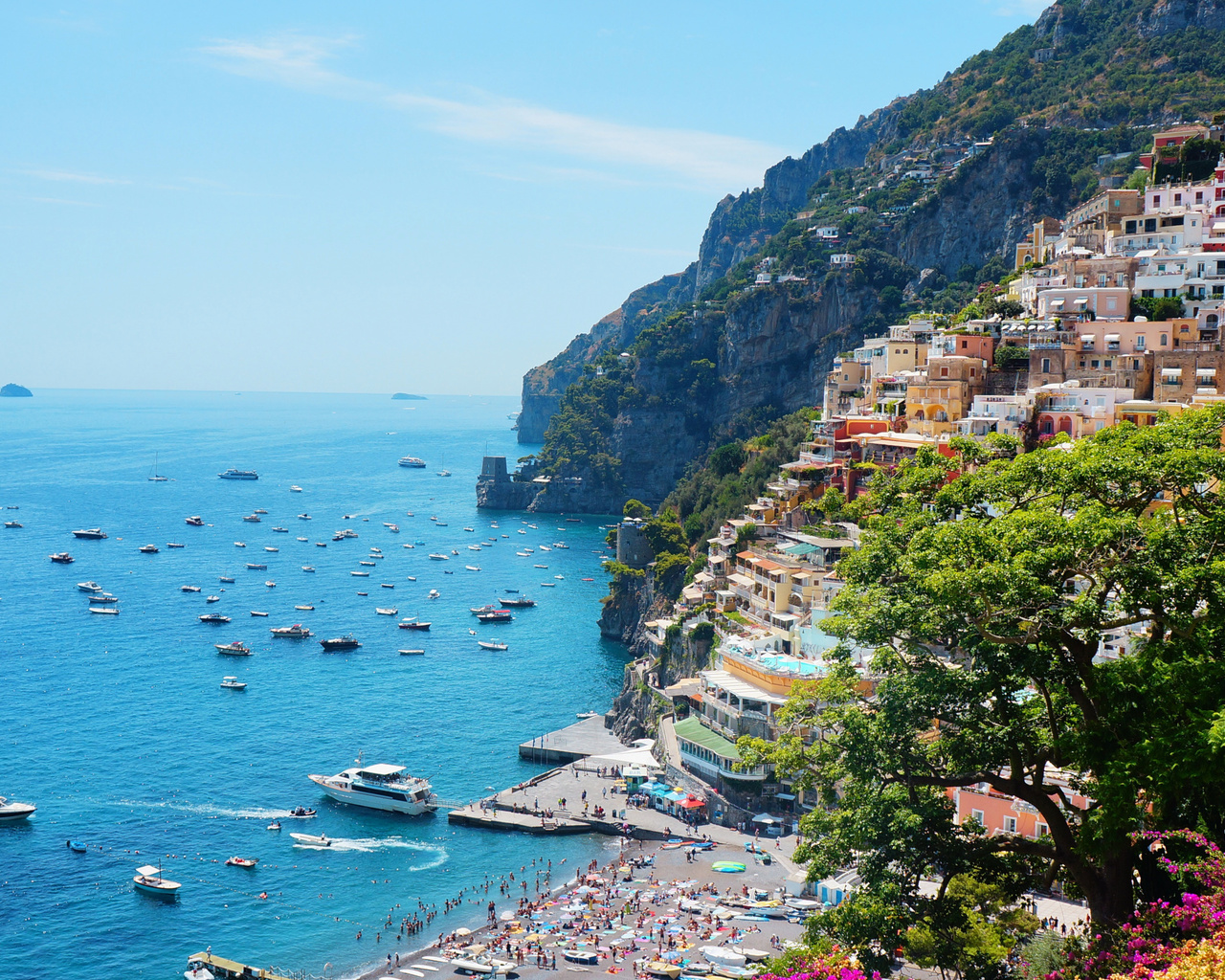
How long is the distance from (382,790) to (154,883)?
11338mm

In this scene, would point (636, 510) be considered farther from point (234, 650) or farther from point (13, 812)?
point (13, 812)

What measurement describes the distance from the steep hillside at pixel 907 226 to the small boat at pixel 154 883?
84.7m

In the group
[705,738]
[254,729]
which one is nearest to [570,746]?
[705,738]

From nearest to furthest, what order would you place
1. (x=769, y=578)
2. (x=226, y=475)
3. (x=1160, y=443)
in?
1. (x=1160, y=443)
2. (x=769, y=578)
3. (x=226, y=475)

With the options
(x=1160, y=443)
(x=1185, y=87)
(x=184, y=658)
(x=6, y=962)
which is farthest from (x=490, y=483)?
(x=1160, y=443)

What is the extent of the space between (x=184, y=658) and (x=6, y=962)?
4106 cm

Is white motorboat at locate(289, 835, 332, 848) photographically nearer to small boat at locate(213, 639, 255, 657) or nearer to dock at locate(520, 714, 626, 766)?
dock at locate(520, 714, 626, 766)

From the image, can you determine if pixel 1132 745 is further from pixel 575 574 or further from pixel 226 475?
pixel 226 475

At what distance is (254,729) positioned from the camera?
65938mm

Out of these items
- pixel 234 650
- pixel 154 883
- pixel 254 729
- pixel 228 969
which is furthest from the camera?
pixel 234 650

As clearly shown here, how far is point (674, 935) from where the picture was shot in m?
39.2

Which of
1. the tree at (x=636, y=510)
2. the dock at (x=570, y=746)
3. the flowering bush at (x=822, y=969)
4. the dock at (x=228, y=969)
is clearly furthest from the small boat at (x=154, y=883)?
the tree at (x=636, y=510)

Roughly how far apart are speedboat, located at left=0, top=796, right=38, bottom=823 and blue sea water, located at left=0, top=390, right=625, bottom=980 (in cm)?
73

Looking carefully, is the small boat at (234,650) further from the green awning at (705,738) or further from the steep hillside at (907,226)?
the steep hillside at (907,226)
